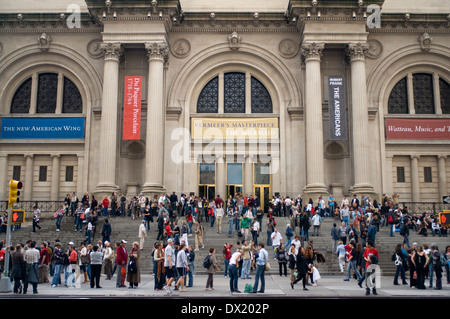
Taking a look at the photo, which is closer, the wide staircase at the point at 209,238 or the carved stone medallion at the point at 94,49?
the wide staircase at the point at 209,238

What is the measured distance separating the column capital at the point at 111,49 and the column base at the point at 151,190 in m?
9.45

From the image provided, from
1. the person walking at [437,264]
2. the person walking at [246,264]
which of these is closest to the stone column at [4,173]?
the person walking at [246,264]

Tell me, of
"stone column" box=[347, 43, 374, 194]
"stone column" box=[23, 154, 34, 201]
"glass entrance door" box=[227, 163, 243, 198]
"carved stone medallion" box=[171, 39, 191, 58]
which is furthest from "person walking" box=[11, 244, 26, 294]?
"carved stone medallion" box=[171, 39, 191, 58]

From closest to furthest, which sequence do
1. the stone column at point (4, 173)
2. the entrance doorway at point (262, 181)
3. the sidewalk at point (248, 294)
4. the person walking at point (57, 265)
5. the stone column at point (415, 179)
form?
1. the sidewalk at point (248, 294)
2. the person walking at point (57, 265)
3. the stone column at point (415, 179)
4. the stone column at point (4, 173)
5. the entrance doorway at point (262, 181)

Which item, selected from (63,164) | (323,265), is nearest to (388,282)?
(323,265)

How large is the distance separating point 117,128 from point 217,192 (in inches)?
343

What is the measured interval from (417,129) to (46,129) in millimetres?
27389

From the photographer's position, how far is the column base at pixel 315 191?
31438 mm

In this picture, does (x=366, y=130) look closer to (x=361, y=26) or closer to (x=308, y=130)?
(x=308, y=130)

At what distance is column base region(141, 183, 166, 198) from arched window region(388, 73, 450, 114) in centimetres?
1814

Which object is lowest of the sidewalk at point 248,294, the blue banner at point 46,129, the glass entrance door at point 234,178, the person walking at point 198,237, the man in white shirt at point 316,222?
the sidewalk at point 248,294

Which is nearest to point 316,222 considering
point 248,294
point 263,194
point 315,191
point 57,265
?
point 315,191

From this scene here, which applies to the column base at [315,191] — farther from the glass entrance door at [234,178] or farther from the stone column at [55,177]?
the stone column at [55,177]

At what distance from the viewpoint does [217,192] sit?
34.8m
